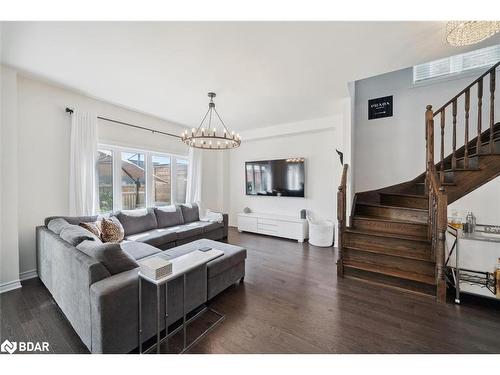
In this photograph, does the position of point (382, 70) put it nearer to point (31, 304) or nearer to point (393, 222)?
point (393, 222)

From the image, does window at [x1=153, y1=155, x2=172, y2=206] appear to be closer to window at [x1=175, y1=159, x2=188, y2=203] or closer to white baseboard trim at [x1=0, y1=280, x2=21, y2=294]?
window at [x1=175, y1=159, x2=188, y2=203]

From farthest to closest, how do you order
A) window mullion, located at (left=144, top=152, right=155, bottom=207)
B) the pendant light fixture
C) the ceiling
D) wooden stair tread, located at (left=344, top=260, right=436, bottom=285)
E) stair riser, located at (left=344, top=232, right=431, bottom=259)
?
window mullion, located at (left=144, top=152, right=155, bottom=207) → the pendant light fixture → stair riser, located at (left=344, top=232, right=431, bottom=259) → wooden stair tread, located at (left=344, top=260, right=436, bottom=285) → the ceiling

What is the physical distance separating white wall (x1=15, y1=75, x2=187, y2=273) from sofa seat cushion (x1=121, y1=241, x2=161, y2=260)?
1200 millimetres

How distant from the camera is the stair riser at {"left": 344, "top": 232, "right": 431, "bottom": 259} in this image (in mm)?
2371

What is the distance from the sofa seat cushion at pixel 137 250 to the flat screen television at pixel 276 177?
3.06 metres

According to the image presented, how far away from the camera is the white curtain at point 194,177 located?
4.81 metres

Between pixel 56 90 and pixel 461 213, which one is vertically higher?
pixel 56 90

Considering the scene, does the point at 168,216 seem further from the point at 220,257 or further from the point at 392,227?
the point at 392,227

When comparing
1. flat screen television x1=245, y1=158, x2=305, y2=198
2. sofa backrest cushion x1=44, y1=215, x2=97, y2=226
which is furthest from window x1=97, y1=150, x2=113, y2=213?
flat screen television x1=245, y1=158, x2=305, y2=198

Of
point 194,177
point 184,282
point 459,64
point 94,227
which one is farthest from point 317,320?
point 459,64

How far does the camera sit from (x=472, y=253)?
203cm

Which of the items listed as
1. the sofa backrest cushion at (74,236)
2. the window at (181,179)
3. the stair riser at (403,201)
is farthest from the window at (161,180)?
the stair riser at (403,201)

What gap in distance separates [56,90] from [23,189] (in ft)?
4.87
